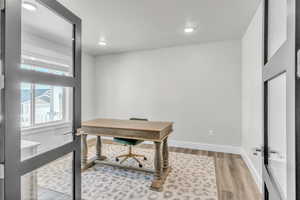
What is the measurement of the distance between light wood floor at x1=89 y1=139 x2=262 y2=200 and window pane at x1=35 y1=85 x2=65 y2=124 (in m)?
2.20

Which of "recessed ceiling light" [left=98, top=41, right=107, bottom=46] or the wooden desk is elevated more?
"recessed ceiling light" [left=98, top=41, right=107, bottom=46]

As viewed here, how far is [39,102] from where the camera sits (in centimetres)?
134

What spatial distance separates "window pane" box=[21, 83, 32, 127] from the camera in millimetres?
1104

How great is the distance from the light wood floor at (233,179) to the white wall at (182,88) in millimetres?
513

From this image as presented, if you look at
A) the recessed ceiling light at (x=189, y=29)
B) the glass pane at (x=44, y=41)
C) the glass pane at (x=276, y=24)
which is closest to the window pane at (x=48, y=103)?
the glass pane at (x=44, y=41)

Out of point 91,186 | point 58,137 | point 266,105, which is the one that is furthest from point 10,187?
point 266,105

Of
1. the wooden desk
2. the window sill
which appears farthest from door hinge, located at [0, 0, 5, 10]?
the wooden desk

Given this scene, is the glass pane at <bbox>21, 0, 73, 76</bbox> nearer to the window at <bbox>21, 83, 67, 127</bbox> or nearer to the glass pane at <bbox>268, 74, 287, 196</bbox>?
the window at <bbox>21, 83, 67, 127</bbox>

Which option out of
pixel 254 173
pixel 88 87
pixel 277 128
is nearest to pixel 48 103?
pixel 277 128

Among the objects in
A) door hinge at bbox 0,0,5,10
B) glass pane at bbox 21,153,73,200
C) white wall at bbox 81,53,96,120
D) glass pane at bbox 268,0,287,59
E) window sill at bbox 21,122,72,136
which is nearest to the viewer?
glass pane at bbox 268,0,287,59

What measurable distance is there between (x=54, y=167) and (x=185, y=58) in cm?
349

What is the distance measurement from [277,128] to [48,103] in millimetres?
1829

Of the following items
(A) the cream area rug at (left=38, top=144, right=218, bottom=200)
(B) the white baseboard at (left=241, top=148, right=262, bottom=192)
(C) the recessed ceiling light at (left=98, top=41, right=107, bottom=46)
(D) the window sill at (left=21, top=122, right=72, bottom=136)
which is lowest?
(A) the cream area rug at (left=38, top=144, right=218, bottom=200)

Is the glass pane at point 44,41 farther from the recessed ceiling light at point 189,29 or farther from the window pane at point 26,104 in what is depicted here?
the recessed ceiling light at point 189,29
